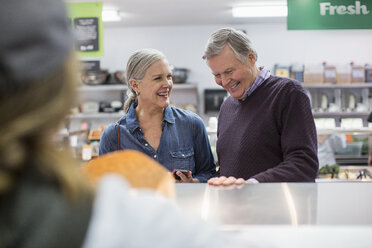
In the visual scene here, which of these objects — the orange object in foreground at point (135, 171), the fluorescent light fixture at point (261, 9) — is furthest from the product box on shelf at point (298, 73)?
the orange object in foreground at point (135, 171)

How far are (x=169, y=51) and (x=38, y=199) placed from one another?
8.42 metres

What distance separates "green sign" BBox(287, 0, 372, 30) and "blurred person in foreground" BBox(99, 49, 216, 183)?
2902 millimetres

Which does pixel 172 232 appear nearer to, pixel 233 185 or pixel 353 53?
pixel 233 185

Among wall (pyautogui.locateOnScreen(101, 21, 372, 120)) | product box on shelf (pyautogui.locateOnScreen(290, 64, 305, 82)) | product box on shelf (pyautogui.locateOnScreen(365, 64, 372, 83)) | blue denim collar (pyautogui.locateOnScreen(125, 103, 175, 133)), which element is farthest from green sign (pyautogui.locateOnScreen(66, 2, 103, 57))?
product box on shelf (pyautogui.locateOnScreen(365, 64, 372, 83))

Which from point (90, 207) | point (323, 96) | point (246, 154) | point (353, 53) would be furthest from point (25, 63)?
point (353, 53)

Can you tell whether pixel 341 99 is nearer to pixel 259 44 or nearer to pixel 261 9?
pixel 259 44

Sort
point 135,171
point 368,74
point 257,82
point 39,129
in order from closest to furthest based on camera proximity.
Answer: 1. point 39,129
2. point 135,171
3. point 257,82
4. point 368,74

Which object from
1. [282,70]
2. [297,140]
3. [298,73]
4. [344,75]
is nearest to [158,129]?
[297,140]

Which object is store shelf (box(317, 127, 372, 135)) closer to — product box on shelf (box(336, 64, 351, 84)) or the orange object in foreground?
product box on shelf (box(336, 64, 351, 84))

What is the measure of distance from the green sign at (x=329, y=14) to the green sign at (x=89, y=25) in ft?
8.54

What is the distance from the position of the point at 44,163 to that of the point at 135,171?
22cm

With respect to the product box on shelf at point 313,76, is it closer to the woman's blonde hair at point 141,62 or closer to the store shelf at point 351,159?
the store shelf at point 351,159

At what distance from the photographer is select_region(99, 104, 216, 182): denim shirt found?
2238 mm

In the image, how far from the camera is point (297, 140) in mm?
1874
